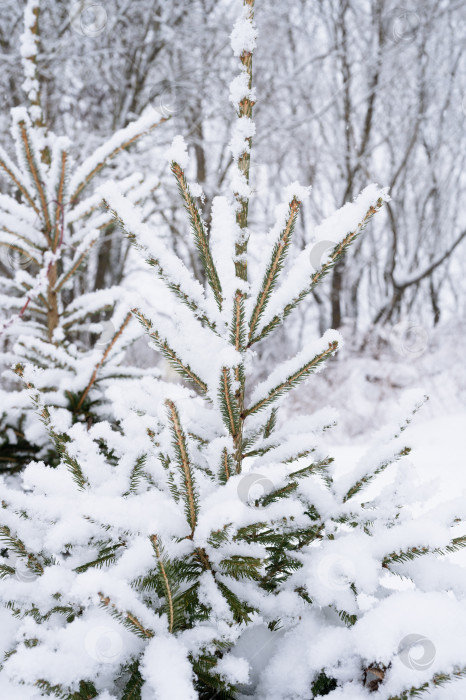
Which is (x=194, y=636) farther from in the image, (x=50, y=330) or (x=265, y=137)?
(x=265, y=137)

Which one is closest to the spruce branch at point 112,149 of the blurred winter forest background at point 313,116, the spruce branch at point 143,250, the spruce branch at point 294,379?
the spruce branch at point 143,250

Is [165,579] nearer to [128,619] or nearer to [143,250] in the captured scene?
[128,619]

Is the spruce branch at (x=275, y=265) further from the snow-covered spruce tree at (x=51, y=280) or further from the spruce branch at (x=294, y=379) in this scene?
the snow-covered spruce tree at (x=51, y=280)

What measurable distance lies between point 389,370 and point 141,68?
598cm

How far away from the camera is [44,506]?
922mm

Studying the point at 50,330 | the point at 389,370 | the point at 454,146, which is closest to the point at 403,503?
the point at 50,330

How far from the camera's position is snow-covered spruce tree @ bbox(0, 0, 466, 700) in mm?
763

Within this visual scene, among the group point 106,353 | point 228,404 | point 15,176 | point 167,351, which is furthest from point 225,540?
point 15,176

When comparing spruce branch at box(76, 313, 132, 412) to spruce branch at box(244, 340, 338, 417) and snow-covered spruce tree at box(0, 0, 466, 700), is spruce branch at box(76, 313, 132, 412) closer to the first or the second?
snow-covered spruce tree at box(0, 0, 466, 700)

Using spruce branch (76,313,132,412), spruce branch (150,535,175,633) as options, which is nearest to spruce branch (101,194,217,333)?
spruce branch (150,535,175,633)

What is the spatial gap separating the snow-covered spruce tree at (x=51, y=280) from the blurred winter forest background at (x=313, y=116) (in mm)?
3890

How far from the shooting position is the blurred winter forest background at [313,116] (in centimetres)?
687

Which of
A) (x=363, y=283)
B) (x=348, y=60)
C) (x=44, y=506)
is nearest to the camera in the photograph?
(x=44, y=506)

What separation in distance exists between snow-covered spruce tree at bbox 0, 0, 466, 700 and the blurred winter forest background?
519cm
